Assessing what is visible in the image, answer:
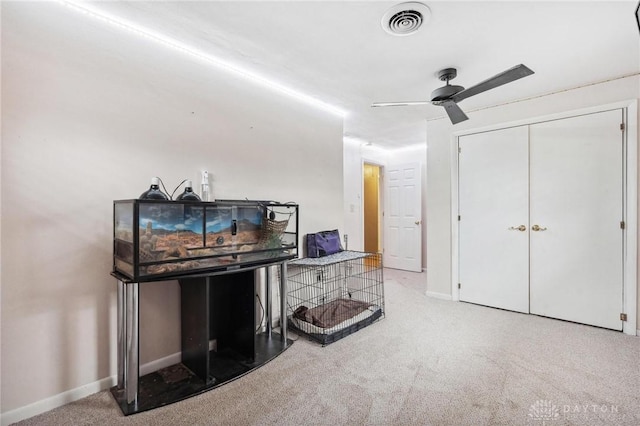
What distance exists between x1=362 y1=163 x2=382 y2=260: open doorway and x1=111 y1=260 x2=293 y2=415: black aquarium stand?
12.9ft

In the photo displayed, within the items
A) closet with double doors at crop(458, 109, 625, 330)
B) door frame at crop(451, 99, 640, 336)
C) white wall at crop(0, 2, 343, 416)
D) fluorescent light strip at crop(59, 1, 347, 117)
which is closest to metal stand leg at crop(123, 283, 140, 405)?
white wall at crop(0, 2, 343, 416)

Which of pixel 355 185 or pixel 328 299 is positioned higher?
pixel 355 185

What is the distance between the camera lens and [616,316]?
2.81 meters

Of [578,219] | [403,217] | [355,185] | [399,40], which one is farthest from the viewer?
[403,217]

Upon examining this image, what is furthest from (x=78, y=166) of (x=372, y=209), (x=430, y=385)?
(x=372, y=209)

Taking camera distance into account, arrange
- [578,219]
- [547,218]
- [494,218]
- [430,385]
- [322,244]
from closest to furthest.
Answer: [430,385] → [578,219] → [547,218] → [322,244] → [494,218]

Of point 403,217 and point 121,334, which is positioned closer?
point 121,334

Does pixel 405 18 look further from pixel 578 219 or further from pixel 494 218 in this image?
pixel 578 219

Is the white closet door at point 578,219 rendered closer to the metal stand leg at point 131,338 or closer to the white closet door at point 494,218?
the white closet door at point 494,218

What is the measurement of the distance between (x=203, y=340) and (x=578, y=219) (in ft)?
12.0

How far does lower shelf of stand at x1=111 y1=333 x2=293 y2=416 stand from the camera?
1.80 meters

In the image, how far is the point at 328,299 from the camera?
141 inches

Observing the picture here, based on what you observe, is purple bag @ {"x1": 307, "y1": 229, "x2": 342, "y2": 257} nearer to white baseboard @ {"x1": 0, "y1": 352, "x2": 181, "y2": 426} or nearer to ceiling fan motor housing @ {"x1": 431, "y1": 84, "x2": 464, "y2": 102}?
white baseboard @ {"x1": 0, "y1": 352, "x2": 181, "y2": 426}

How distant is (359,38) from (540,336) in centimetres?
306
